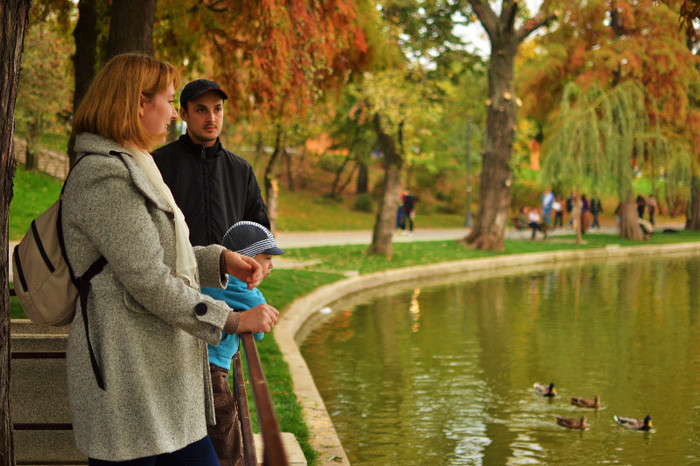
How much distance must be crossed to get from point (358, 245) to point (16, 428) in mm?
23921

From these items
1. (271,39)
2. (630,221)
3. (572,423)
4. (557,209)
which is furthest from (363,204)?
(572,423)

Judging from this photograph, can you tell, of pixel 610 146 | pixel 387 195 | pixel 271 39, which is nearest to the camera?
pixel 271 39

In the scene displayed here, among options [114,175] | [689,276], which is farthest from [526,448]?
[689,276]

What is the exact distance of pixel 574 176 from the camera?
34719mm

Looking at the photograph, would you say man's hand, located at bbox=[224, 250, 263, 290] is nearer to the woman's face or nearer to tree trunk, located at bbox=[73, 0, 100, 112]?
the woman's face

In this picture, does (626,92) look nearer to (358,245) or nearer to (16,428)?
(358,245)

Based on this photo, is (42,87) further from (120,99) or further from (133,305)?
(133,305)

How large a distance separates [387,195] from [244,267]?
22.0m

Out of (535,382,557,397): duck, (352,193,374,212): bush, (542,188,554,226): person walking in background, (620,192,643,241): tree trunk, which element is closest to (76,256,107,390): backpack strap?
(535,382,557,397): duck

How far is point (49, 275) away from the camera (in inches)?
114

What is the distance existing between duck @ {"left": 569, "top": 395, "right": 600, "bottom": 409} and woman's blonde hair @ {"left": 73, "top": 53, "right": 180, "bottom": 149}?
7.64m

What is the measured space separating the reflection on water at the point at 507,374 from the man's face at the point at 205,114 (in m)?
4.19

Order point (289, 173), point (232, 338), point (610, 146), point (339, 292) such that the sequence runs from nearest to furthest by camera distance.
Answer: point (232, 338)
point (339, 292)
point (610, 146)
point (289, 173)

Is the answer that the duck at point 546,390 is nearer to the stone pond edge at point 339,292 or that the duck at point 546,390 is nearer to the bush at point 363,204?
the stone pond edge at point 339,292
